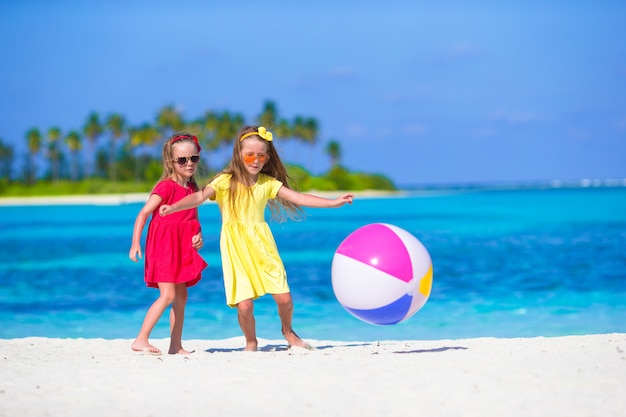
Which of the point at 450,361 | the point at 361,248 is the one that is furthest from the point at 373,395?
the point at 361,248

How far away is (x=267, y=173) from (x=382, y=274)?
1.46 meters

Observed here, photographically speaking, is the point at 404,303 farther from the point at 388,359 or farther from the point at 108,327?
the point at 108,327

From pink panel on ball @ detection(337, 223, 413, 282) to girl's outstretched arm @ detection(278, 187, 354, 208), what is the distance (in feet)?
0.95

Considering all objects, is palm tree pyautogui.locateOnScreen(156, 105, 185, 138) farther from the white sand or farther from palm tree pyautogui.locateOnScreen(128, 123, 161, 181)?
the white sand

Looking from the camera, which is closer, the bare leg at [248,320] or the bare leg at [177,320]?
the bare leg at [248,320]

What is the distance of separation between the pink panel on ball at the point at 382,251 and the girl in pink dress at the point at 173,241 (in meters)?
1.31

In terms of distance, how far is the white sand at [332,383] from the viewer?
4.82 m

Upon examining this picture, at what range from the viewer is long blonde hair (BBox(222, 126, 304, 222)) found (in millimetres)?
6926

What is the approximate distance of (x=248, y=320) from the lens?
6934 mm

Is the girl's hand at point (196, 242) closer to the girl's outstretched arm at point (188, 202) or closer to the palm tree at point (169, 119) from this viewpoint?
the girl's outstretched arm at point (188, 202)

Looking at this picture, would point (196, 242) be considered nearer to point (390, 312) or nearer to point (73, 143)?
point (390, 312)

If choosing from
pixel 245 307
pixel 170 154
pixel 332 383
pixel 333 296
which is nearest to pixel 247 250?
pixel 245 307

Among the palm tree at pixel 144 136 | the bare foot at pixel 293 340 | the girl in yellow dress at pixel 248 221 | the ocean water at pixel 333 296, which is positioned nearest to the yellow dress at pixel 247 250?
the girl in yellow dress at pixel 248 221

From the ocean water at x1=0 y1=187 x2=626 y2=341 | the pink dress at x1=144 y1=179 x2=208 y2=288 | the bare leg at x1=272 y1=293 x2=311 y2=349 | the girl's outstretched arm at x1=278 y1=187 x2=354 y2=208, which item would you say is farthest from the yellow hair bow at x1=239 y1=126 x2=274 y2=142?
the bare leg at x1=272 y1=293 x2=311 y2=349
